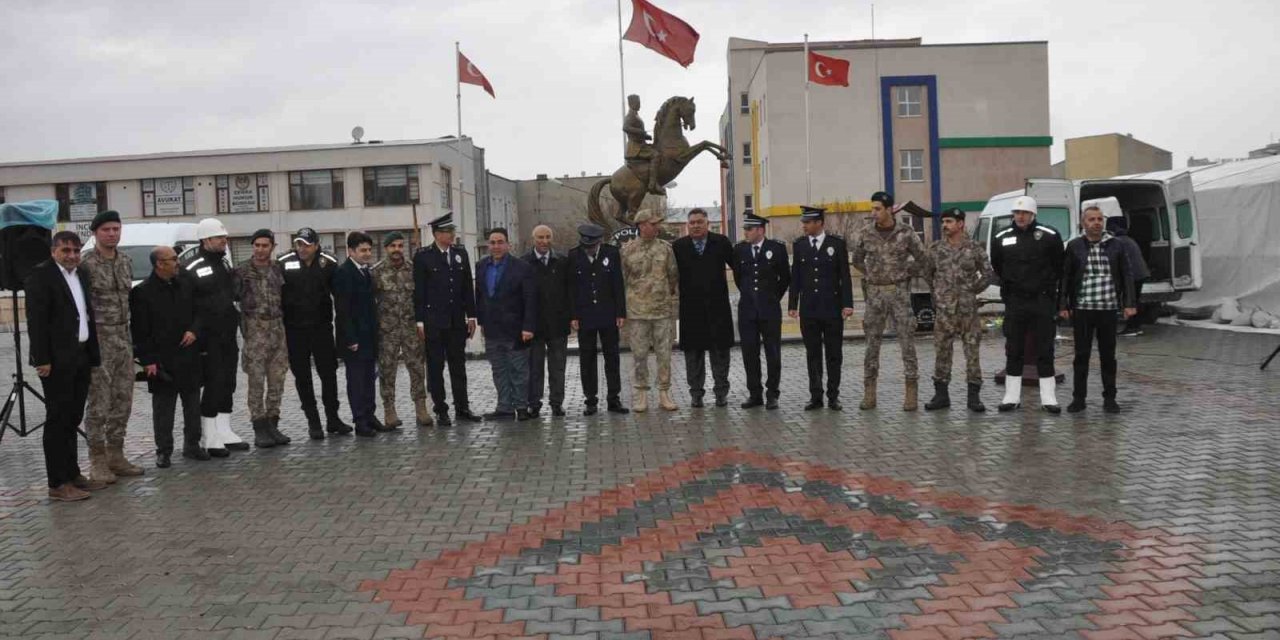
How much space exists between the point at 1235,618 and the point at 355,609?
3.87 meters

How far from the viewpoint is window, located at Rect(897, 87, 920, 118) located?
48781mm

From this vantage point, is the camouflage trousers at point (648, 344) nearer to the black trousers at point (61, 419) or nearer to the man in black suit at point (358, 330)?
the man in black suit at point (358, 330)

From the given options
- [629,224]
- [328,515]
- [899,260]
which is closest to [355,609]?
[328,515]

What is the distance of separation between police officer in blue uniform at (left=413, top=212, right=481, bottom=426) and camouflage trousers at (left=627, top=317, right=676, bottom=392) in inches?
66.2

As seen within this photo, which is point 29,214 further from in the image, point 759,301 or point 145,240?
point 145,240

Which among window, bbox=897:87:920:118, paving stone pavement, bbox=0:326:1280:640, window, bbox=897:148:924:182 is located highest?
window, bbox=897:87:920:118

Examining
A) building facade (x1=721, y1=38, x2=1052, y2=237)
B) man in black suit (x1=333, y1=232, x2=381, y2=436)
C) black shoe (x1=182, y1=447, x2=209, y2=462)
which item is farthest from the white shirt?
building facade (x1=721, y1=38, x2=1052, y2=237)

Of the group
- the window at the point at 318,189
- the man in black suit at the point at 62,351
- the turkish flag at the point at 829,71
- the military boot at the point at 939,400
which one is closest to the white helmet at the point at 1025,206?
the military boot at the point at 939,400

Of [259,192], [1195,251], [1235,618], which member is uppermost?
[259,192]

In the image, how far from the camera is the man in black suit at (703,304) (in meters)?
11.1

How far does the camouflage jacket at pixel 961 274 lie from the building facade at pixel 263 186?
4323cm

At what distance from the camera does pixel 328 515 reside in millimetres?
6938

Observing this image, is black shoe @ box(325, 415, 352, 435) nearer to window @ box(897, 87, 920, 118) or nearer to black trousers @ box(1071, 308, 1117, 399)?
black trousers @ box(1071, 308, 1117, 399)

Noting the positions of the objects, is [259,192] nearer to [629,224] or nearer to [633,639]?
[629,224]
